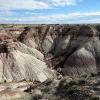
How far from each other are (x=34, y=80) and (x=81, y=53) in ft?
51.5

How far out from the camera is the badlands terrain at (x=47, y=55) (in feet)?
173

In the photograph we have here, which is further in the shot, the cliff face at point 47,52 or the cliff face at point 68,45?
the cliff face at point 68,45

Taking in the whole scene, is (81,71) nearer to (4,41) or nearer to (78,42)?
(78,42)

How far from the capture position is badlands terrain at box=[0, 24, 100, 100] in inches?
2076

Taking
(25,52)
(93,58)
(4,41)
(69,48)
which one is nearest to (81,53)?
(93,58)

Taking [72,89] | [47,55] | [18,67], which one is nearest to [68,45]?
[47,55]

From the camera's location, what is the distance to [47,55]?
70.0 metres

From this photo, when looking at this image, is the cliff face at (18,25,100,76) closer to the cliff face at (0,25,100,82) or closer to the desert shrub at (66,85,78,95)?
the cliff face at (0,25,100,82)

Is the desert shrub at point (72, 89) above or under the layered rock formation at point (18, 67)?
above

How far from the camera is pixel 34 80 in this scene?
53.3m

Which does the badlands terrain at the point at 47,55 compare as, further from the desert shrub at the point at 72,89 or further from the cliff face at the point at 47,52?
the desert shrub at the point at 72,89

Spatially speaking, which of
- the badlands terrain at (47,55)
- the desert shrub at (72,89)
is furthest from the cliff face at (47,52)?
the desert shrub at (72,89)

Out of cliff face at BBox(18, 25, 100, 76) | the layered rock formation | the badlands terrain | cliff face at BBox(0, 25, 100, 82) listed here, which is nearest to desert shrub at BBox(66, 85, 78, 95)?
the badlands terrain

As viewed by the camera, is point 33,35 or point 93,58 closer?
point 93,58
